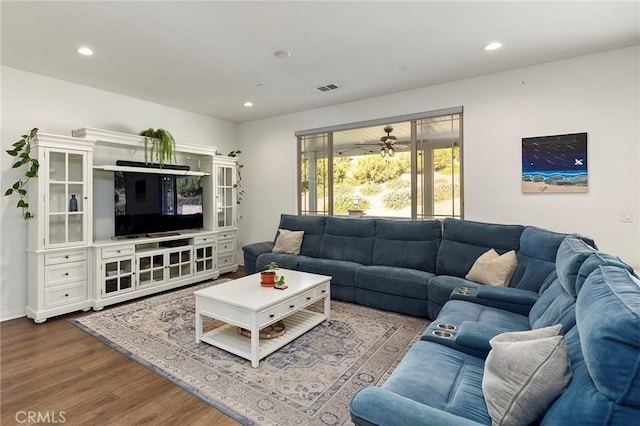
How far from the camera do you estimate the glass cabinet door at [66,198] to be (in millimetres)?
3543

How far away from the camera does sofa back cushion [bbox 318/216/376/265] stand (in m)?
4.31

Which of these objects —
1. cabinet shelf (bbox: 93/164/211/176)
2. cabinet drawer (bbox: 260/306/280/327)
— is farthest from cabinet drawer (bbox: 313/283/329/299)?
cabinet shelf (bbox: 93/164/211/176)

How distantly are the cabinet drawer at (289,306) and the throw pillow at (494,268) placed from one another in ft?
5.96

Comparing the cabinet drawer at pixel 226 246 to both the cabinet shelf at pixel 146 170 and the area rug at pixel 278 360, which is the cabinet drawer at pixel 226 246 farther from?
the area rug at pixel 278 360

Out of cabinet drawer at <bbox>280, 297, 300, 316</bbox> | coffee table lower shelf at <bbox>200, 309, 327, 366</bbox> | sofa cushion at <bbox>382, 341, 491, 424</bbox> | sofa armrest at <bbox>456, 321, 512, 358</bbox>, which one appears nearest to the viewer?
sofa cushion at <bbox>382, 341, 491, 424</bbox>

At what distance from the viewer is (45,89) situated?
3781 mm

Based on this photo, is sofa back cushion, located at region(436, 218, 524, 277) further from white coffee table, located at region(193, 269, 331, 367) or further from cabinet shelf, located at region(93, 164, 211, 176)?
cabinet shelf, located at region(93, 164, 211, 176)

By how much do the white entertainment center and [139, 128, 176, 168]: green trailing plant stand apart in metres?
0.11

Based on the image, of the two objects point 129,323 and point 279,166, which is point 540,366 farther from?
point 279,166

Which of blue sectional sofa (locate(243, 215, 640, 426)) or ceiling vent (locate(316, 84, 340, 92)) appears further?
ceiling vent (locate(316, 84, 340, 92))

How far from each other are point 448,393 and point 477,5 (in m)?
2.71

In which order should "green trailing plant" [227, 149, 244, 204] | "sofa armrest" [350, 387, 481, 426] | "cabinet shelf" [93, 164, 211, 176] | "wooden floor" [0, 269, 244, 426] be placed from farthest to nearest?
"green trailing plant" [227, 149, 244, 204], "cabinet shelf" [93, 164, 211, 176], "wooden floor" [0, 269, 244, 426], "sofa armrest" [350, 387, 481, 426]

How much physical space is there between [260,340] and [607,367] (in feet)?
7.98

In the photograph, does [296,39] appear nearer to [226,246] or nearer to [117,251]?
[117,251]
